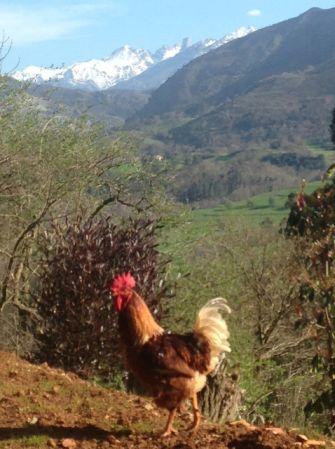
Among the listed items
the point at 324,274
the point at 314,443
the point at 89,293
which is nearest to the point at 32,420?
the point at 314,443

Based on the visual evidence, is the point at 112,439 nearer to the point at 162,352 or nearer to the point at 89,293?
the point at 162,352

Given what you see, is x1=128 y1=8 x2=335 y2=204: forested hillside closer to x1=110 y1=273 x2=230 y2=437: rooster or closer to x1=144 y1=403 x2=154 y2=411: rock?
x1=144 y1=403 x2=154 y2=411: rock

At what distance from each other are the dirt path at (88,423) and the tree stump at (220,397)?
1.18 metres

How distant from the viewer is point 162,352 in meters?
5.69

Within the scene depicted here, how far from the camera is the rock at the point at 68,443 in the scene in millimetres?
5555

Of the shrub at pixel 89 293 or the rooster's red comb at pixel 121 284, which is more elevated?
the rooster's red comb at pixel 121 284

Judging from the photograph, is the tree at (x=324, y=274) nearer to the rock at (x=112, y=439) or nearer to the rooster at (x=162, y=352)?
the rooster at (x=162, y=352)

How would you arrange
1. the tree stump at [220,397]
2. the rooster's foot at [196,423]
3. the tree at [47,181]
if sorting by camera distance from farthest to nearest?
the tree at [47,181] → the tree stump at [220,397] → the rooster's foot at [196,423]

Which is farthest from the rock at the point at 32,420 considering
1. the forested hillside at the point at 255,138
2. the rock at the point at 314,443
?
the forested hillside at the point at 255,138

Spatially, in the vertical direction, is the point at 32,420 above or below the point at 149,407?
above

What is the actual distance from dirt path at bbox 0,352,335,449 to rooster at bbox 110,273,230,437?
373 millimetres

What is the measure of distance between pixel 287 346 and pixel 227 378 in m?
5.98

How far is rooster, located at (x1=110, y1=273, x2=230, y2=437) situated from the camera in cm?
570

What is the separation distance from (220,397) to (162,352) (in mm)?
2834
